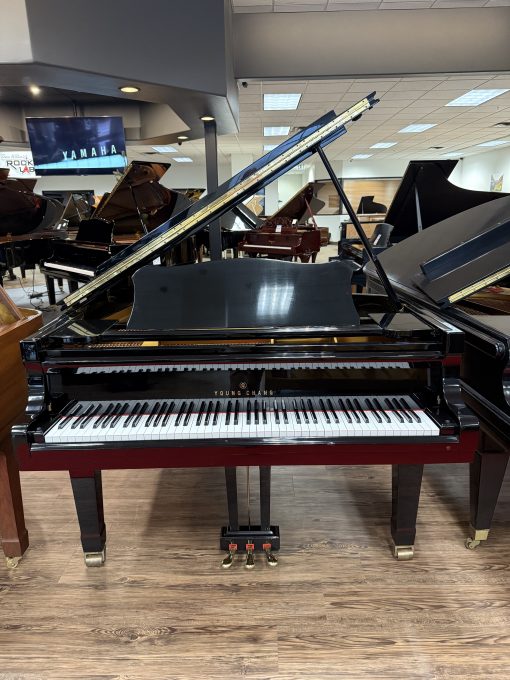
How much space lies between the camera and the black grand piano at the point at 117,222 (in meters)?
5.55

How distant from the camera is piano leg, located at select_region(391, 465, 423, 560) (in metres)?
1.85

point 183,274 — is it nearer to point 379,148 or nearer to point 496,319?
point 496,319

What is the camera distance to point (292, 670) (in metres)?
1.54

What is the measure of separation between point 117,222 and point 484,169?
16.7 metres

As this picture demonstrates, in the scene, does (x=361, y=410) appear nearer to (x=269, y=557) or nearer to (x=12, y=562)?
(x=269, y=557)

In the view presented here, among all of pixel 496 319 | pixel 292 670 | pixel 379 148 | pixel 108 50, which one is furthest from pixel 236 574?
pixel 379 148

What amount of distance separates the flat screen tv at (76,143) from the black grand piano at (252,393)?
704 centimetres

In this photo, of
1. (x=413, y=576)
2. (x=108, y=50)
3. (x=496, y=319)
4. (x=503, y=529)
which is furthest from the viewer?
(x=108, y=50)

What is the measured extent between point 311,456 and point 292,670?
29.6 inches

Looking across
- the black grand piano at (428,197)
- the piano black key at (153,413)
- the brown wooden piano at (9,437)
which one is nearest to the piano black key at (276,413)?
the piano black key at (153,413)

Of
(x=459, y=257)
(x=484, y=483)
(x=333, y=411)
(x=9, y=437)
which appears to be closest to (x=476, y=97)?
(x=459, y=257)

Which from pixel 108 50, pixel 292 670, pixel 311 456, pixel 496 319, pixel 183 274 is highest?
pixel 108 50

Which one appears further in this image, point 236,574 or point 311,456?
point 236,574

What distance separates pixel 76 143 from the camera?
25.7ft
